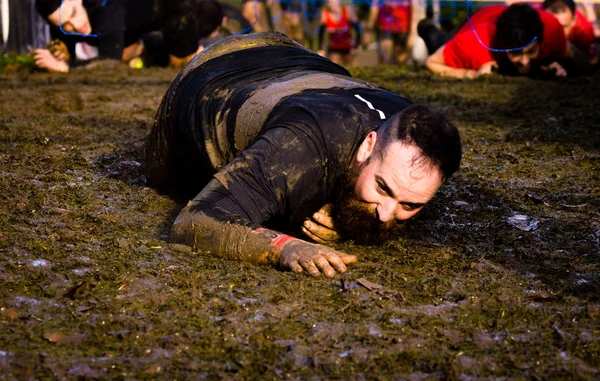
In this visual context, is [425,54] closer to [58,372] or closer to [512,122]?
[512,122]

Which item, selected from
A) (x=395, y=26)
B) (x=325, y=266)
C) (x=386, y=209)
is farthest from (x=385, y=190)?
(x=395, y=26)

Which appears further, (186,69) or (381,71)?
(381,71)

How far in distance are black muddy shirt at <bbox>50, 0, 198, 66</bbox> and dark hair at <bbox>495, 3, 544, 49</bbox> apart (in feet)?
10.9

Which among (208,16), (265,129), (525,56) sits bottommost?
Result: (525,56)

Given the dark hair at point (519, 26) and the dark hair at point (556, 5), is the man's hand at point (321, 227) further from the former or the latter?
the dark hair at point (556, 5)

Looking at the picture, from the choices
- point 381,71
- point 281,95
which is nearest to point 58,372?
point 281,95

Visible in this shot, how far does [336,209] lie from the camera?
3.43 metres

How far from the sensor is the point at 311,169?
329 centimetres

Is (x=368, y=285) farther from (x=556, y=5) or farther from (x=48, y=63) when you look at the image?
(x=556, y=5)

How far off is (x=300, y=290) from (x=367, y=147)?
2.17 feet

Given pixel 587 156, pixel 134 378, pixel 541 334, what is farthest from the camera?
pixel 587 156

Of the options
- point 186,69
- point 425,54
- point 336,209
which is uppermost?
point 186,69

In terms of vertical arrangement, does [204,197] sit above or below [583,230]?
above

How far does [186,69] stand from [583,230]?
82.6 inches
